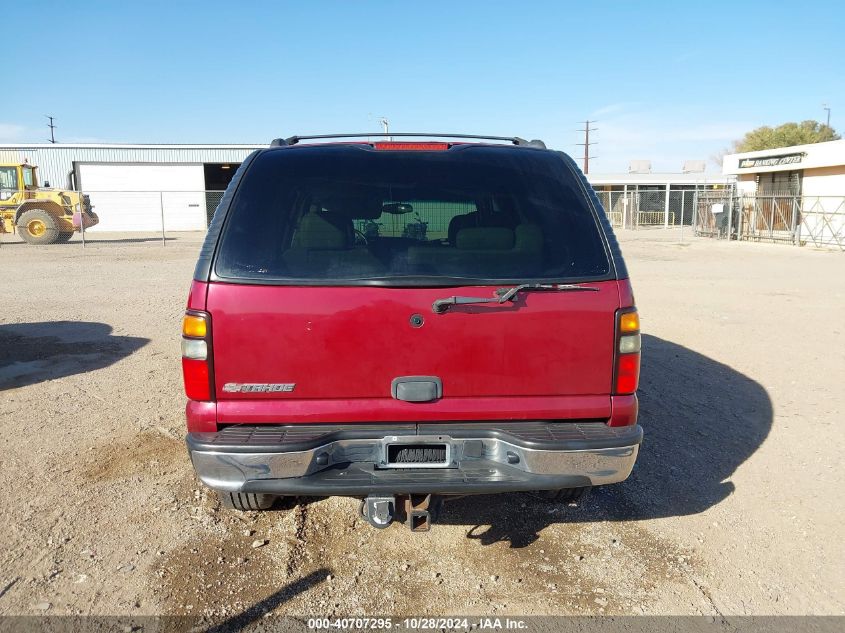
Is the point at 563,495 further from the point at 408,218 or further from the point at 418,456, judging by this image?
the point at 408,218

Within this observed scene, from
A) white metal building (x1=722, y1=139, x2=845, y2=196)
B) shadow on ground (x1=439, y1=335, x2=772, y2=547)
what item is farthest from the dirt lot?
white metal building (x1=722, y1=139, x2=845, y2=196)

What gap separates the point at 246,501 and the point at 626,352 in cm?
204

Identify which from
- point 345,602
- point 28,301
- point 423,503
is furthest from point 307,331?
point 28,301

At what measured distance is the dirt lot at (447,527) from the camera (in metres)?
3.04

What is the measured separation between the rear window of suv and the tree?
55370 mm

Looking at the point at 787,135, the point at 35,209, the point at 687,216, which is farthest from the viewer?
the point at 787,135

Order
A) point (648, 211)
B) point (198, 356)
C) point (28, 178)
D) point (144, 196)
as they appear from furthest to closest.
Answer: point (648, 211) → point (144, 196) → point (28, 178) → point (198, 356)

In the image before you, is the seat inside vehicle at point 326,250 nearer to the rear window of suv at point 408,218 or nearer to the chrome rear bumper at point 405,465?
the rear window of suv at point 408,218

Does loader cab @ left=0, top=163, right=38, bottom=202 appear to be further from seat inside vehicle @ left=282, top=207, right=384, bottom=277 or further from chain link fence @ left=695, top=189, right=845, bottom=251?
chain link fence @ left=695, top=189, right=845, bottom=251

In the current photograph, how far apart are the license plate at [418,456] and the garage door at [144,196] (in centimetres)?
3442

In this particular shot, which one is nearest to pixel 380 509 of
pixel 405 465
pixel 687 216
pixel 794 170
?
pixel 405 465

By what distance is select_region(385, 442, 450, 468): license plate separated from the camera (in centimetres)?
290

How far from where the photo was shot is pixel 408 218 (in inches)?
130

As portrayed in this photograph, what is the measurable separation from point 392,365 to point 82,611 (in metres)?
1.71
